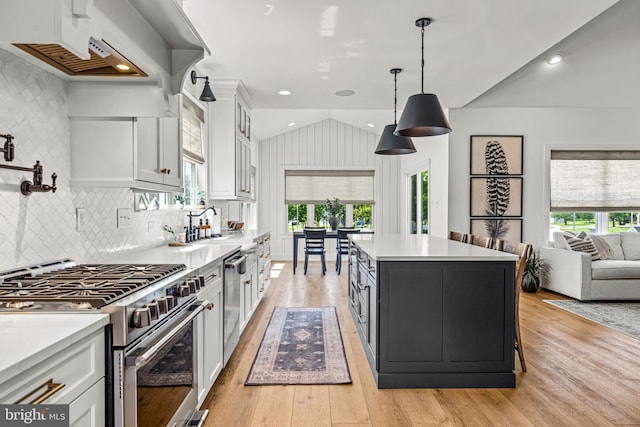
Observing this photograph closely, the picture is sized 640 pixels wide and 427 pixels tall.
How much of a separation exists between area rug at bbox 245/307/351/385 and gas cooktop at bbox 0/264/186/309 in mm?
1240

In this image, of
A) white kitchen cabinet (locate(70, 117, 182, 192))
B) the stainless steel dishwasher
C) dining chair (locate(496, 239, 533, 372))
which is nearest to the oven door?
the stainless steel dishwasher

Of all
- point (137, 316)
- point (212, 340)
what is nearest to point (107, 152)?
point (137, 316)

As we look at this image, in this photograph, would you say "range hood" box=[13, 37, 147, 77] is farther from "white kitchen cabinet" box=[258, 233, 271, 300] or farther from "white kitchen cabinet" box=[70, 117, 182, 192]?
"white kitchen cabinet" box=[258, 233, 271, 300]

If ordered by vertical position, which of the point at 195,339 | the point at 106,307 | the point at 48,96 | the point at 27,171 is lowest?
the point at 195,339

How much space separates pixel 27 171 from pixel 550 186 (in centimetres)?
614

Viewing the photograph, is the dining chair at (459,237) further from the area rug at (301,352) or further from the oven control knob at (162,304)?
the oven control knob at (162,304)

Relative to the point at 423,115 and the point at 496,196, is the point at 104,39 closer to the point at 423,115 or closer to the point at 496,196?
the point at 423,115

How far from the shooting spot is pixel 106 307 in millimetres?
1191

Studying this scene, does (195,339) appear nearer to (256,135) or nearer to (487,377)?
(487,377)

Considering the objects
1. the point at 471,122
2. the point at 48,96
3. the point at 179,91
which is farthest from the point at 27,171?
the point at 471,122

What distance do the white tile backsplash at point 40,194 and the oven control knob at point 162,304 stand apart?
0.66 metres

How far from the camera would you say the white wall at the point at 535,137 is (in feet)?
18.4

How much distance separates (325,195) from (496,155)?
3.92 m

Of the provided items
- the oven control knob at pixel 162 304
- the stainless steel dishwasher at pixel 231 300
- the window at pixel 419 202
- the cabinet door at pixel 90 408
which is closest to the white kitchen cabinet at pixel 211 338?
the stainless steel dishwasher at pixel 231 300
